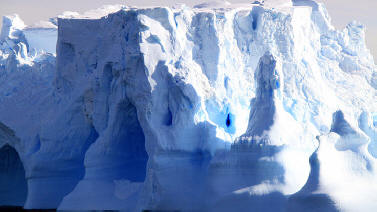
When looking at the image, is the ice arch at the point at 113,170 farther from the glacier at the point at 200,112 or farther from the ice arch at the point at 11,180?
the ice arch at the point at 11,180

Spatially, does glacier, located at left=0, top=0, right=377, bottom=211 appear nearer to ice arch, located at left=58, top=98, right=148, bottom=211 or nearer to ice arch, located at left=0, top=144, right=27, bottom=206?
ice arch, located at left=58, top=98, right=148, bottom=211

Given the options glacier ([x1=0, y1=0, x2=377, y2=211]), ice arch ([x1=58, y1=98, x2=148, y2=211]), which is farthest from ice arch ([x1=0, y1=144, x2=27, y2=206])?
ice arch ([x1=58, y1=98, x2=148, y2=211])

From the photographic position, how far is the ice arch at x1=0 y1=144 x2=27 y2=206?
32.8m

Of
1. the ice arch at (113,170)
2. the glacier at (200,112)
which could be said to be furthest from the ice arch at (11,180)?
the ice arch at (113,170)

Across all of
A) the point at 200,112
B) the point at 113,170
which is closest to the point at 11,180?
the point at 113,170

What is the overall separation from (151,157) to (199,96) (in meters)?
2.04

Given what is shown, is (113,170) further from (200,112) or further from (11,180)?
(11,180)

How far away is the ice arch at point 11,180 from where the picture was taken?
32812mm

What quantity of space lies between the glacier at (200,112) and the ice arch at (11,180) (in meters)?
2.53

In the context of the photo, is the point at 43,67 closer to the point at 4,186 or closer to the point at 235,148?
the point at 4,186

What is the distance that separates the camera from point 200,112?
80.9 ft

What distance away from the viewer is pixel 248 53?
2670 centimetres

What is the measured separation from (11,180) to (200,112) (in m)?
11.1

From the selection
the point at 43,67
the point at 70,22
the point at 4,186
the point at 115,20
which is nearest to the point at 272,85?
the point at 115,20
